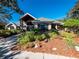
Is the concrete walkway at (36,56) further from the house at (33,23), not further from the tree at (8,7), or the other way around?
the house at (33,23)

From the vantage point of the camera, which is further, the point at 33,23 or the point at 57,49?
the point at 33,23

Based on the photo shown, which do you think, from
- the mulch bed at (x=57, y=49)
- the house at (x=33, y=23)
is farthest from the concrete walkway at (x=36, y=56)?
the house at (x=33, y=23)

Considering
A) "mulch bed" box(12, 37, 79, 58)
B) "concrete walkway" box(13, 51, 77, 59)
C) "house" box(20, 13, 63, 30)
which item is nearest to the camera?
"concrete walkway" box(13, 51, 77, 59)

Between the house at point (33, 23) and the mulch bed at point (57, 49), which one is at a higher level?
the house at point (33, 23)

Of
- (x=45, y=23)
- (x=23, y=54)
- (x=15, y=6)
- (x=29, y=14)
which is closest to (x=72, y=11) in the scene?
(x=45, y=23)

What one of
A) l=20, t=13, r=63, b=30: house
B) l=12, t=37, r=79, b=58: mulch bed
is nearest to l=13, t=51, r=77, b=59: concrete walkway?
l=12, t=37, r=79, b=58: mulch bed

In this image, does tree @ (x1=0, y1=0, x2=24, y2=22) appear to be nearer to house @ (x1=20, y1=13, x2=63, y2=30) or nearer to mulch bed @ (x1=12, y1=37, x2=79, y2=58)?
mulch bed @ (x1=12, y1=37, x2=79, y2=58)

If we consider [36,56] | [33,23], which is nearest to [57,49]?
[36,56]

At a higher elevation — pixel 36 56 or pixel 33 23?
pixel 33 23

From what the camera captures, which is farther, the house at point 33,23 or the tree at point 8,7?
the house at point 33,23

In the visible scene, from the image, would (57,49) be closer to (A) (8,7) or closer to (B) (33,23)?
(A) (8,7)

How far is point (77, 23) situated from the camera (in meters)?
28.8

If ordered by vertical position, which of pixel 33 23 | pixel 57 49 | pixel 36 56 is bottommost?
pixel 36 56

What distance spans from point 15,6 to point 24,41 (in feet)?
19.5
